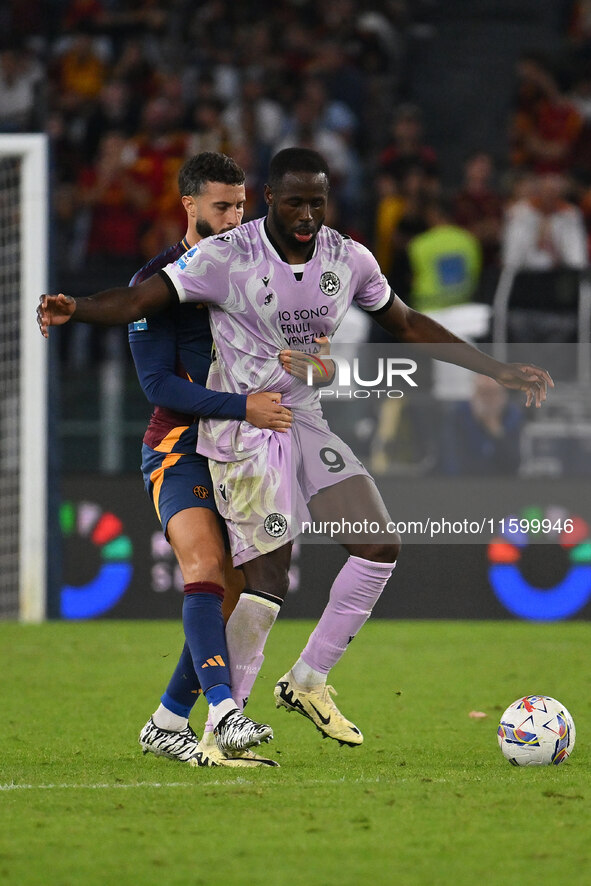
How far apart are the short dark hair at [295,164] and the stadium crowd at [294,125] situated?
237 inches

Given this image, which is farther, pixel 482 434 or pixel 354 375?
pixel 482 434

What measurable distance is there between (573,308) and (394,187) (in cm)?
395

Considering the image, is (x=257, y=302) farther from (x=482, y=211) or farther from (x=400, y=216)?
(x=482, y=211)

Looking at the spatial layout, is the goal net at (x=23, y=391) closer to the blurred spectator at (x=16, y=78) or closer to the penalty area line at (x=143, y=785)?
the blurred spectator at (x=16, y=78)

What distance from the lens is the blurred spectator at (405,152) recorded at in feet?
47.6

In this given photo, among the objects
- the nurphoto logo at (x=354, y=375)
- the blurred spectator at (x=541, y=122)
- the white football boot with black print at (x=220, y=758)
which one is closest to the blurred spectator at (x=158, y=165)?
the blurred spectator at (x=541, y=122)

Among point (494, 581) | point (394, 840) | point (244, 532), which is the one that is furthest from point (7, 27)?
point (394, 840)

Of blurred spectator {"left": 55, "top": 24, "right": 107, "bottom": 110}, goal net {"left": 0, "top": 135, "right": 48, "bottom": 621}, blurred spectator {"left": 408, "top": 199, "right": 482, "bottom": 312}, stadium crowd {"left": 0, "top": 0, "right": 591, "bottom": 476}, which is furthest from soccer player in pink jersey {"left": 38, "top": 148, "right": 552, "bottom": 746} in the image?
blurred spectator {"left": 55, "top": 24, "right": 107, "bottom": 110}

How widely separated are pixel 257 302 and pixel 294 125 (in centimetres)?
1009

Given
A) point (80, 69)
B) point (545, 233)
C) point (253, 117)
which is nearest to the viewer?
point (545, 233)

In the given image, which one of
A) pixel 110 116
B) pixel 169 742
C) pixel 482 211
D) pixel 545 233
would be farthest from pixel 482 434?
pixel 110 116

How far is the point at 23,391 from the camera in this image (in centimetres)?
1073

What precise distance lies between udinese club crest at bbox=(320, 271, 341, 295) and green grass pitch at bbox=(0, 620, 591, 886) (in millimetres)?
1623

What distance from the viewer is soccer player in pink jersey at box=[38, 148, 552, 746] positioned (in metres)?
5.29
